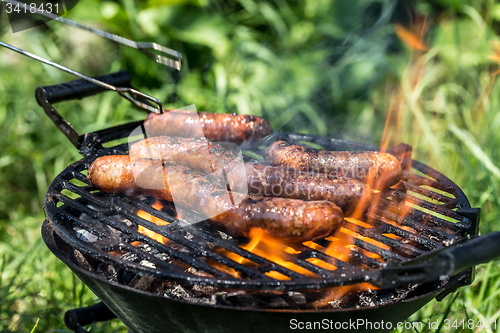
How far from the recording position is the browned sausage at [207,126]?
3057 mm

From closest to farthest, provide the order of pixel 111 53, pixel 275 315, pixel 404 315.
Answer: pixel 275 315 → pixel 404 315 → pixel 111 53

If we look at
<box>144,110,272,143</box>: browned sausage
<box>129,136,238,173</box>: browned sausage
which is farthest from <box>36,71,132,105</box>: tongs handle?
<box>129,136,238,173</box>: browned sausage

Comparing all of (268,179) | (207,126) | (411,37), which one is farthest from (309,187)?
(411,37)

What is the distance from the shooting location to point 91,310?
8.42ft

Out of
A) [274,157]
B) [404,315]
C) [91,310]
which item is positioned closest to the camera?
[404,315]

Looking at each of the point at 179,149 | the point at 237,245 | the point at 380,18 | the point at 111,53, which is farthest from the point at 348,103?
the point at 237,245

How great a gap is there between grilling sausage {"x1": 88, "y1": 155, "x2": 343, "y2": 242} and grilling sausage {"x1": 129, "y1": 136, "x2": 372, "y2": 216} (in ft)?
0.58

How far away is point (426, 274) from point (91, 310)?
6.87 ft

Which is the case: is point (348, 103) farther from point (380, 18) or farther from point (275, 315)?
point (275, 315)

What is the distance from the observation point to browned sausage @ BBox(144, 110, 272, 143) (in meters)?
3.06

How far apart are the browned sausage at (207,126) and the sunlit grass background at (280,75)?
233 cm

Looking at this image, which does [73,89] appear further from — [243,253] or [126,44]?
[243,253]

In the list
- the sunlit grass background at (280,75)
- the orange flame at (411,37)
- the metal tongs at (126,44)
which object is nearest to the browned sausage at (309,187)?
the metal tongs at (126,44)

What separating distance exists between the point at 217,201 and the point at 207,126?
108 cm
